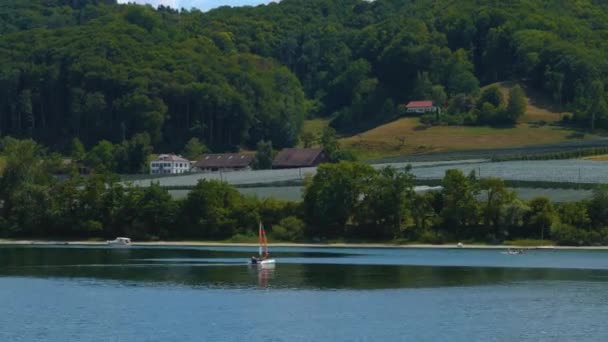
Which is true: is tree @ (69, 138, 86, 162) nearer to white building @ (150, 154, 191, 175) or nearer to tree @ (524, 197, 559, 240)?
white building @ (150, 154, 191, 175)

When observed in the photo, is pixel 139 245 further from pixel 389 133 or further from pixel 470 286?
pixel 389 133

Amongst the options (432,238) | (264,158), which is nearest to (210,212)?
(432,238)

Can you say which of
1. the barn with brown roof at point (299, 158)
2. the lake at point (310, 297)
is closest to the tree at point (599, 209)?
the lake at point (310, 297)

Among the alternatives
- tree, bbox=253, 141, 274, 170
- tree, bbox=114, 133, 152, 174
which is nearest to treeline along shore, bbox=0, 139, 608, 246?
tree, bbox=114, 133, 152, 174

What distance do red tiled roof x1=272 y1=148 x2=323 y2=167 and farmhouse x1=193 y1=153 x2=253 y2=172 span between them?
5.87 meters

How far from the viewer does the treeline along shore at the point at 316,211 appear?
108 metres

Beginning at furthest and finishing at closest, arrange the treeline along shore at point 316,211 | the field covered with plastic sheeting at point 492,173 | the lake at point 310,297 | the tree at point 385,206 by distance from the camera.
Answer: the field covered with plastic sheeting at point 492,173, the tree at point 385,206, the treeline along shore at point 316,211, the lake at point 310,297

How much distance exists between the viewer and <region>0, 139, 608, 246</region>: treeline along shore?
355 feet

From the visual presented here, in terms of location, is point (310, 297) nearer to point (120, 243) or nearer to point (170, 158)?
point (120, 243)

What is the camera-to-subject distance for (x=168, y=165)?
184 m

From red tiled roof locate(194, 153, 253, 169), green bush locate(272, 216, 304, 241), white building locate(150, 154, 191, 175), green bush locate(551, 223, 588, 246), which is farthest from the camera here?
red tiled roof locate(194, 153, 253, 169)

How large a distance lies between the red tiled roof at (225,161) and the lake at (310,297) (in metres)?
82.5

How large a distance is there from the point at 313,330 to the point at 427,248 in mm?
50459

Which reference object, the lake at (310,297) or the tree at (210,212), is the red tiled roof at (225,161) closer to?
the tree at (210,212)
